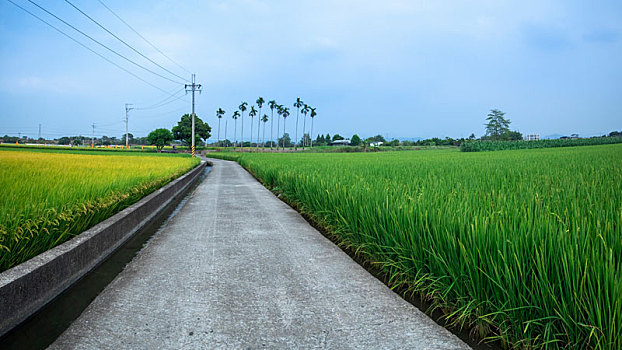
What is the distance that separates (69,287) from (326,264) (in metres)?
2.70

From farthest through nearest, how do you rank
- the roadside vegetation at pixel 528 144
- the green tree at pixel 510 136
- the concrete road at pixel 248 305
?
Answer: the green tree at pixel 510 136
the roadside vegetation at pixel 528 144
the concrete road at pixel 248 305

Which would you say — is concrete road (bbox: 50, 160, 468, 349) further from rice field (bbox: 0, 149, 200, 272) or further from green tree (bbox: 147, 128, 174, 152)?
green tree (bbox: 147, 128, 174, 152)

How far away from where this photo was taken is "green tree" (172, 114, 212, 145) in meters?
97.8

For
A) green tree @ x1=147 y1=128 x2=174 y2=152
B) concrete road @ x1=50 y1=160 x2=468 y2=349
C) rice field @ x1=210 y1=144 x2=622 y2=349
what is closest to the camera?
rice field @ x1=210 y1=144 x2=622 y2=349

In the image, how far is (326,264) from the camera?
14.2 ft

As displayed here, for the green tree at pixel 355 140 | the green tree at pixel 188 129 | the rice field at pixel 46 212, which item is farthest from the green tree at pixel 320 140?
the rice field at pixel 46 212

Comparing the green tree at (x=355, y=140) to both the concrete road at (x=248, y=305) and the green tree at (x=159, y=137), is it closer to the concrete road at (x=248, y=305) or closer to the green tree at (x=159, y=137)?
the green tree at (x=159, y=137)

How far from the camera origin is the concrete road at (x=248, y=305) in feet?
8.36

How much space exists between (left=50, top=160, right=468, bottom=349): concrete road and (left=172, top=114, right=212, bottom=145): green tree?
3699 inches

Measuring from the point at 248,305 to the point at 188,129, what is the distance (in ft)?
329

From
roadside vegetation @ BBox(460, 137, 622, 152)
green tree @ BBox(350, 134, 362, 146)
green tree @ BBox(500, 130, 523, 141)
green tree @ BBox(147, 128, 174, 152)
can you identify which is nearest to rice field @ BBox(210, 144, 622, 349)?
roadside vegetation @ BBox(460, 137, 622, 152)

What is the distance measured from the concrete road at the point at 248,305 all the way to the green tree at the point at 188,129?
94.0 meters

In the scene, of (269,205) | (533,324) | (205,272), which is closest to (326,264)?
(205,272)

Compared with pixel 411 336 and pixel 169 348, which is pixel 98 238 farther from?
pixel 411 336
